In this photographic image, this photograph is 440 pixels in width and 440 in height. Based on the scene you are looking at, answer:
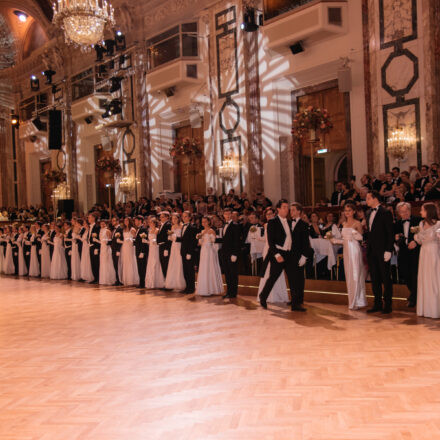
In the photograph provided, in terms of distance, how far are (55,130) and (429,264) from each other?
22.4 metres

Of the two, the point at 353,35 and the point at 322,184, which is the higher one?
the point at 353,35

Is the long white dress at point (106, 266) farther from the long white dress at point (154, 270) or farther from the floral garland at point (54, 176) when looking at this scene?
the floral garland at point (54, 176)

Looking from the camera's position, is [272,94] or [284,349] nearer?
[284,349]

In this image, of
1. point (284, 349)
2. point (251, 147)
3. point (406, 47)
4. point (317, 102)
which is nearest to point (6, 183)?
point (251, 147)

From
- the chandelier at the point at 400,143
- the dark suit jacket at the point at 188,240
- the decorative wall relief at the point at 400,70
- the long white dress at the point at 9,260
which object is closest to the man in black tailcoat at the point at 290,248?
the dark suit jacket at the point at 188,240

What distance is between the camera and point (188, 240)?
11023mm

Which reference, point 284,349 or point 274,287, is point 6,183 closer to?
point 274,287

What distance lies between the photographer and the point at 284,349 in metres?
6.09

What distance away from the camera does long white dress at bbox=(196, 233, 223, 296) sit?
10.8 meters

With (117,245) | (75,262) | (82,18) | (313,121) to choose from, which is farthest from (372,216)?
(75,262)

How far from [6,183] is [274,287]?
2526 cm

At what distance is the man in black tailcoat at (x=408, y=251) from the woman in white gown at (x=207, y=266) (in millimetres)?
3694

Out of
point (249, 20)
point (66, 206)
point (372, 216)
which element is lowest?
point (372, 216)

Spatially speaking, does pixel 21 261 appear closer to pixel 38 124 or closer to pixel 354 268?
pixel 38 124
